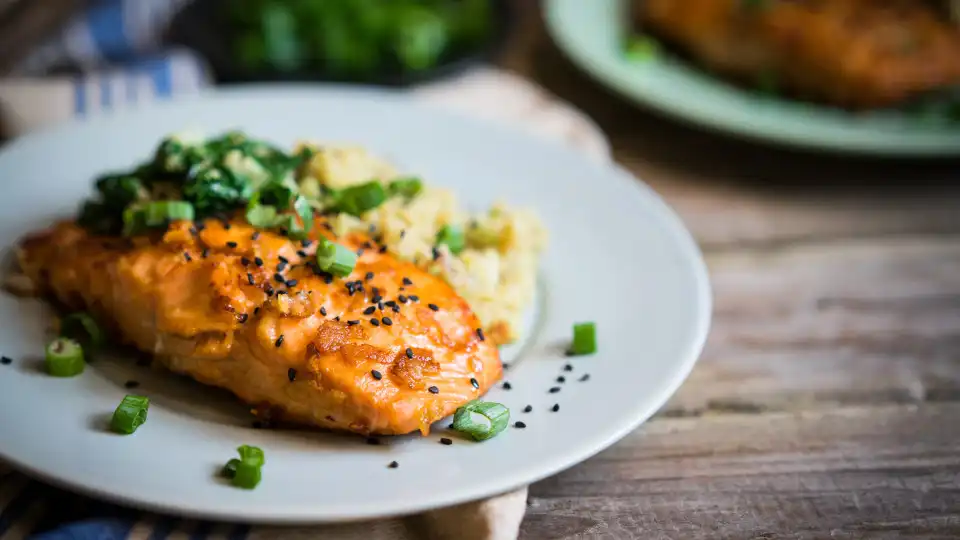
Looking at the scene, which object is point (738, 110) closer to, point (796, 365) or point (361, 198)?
point (796, 365)

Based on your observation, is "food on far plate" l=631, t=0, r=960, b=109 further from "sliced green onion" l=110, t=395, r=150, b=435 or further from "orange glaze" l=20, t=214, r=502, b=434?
"sliced green onion" l=110, t=395, r=150, b=435

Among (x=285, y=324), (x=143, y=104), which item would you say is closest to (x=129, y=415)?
(x=285, y=324)

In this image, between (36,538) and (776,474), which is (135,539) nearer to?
(36,538)

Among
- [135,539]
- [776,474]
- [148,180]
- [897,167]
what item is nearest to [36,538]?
[135,539]

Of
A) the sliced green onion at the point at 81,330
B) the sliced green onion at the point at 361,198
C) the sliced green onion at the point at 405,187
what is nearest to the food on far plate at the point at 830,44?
the sliced green onion at the point at 405,187

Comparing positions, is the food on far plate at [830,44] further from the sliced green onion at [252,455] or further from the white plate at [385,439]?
the sliced green onion at [252,455]
